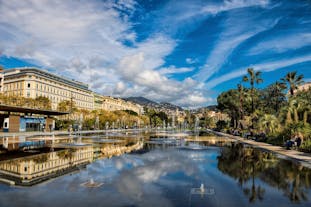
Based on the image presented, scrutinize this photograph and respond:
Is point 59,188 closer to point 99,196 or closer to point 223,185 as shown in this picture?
point 99,196

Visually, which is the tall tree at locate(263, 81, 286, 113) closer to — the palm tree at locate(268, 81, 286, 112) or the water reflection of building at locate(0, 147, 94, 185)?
the palm tree at locate(268, 81, 286, 112)

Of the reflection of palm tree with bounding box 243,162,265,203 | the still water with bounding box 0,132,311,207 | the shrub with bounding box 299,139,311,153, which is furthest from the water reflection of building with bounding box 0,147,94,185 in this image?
the shrub with bounding box 299,139,311,153

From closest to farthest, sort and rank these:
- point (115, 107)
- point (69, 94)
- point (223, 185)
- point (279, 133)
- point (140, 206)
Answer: point (140, 206), point (223, 185), point (279, 133), point (69, 94), point (115, 107)

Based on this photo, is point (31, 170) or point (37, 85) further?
point (37, 85)

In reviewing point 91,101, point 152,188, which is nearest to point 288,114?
point 152,188

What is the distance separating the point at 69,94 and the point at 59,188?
372ft

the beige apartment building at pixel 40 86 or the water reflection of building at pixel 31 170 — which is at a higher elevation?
the beige apartment building at pixel 40 86

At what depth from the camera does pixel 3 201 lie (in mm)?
8570

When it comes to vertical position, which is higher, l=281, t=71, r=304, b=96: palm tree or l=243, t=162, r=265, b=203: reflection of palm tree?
l=281, t=71, r=304, b=96: palm tree

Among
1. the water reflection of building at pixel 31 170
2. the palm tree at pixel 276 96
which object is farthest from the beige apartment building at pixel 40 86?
→ the water reflection of building at pixel 31 170

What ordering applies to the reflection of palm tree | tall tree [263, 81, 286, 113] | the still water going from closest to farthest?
the still water, the reflection of palm tree, tall tree [263, 81, 286, 113]

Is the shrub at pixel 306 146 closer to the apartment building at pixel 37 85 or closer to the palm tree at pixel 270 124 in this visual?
the palm tree at pixel 270 124

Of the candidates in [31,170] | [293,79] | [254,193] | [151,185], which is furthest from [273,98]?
[31,170]

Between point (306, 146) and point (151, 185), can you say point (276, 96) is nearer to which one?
point (306, 146)
